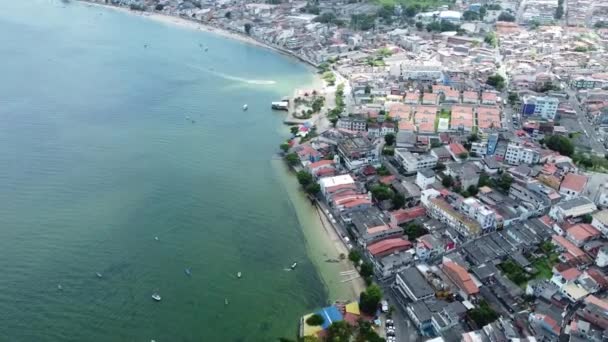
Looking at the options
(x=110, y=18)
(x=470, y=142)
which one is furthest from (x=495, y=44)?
(x=110, y=18)

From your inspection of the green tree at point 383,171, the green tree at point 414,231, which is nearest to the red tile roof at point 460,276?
the green tree at point 414,231

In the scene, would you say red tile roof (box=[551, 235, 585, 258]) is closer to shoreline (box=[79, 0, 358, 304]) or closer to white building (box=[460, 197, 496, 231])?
white building (box=[460, 197, 496, 231])

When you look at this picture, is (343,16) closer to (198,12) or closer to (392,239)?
(198,12)

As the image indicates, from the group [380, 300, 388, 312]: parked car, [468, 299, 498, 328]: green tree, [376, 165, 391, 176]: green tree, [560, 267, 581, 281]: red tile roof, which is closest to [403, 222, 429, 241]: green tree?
[380, 300, 388, 312]: parked car

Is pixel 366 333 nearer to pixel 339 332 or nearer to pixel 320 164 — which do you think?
pixel 339 332

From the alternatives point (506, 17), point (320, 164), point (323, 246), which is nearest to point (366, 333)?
point (323, 246)

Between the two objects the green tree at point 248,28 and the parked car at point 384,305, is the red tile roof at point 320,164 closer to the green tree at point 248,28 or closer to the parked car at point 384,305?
the parked car at point 384,305
